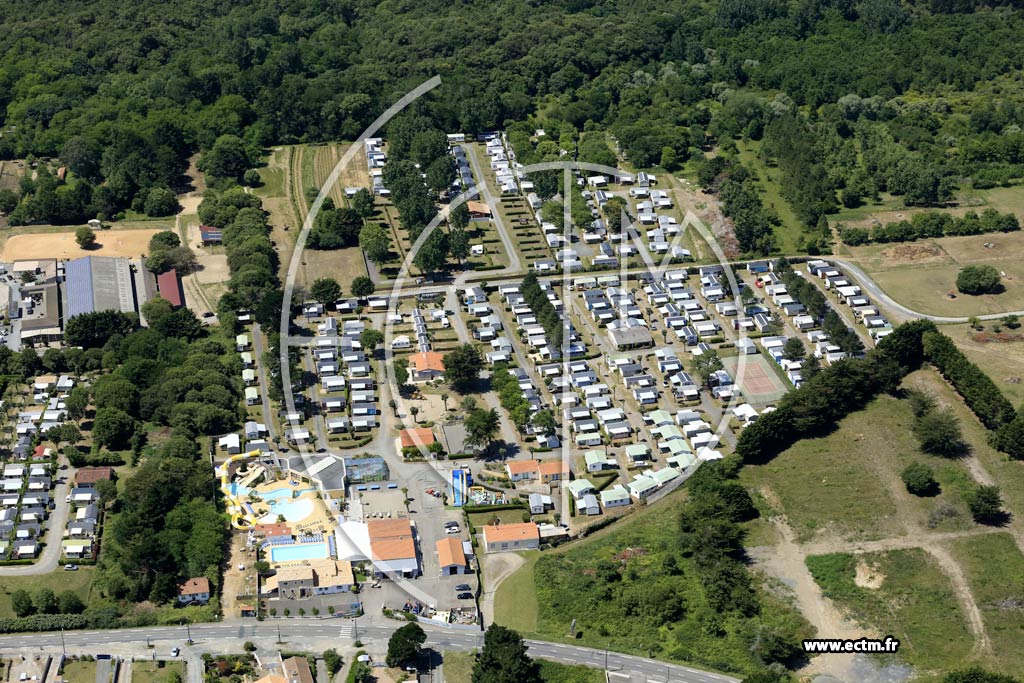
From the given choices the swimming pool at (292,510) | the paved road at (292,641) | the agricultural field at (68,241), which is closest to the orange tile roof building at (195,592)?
the paved road at (292,641)

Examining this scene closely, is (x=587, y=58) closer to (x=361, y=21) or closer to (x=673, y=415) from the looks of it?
(x=361, y=21)

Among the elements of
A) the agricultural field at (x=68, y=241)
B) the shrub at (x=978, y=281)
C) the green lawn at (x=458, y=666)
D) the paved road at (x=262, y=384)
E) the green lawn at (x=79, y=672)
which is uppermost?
the shrub at (x=978, y=281)

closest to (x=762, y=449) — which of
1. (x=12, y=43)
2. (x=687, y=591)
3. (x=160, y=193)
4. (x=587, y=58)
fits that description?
(x=687, y=591)

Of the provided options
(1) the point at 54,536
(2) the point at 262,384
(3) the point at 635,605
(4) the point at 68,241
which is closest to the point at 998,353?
(3) the point at 635,605

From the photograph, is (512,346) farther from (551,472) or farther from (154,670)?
(154,670)

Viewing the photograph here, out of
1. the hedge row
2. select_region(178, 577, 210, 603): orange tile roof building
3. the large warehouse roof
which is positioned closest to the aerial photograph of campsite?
select_region(178, 577, 210, 603): orange tile roof building

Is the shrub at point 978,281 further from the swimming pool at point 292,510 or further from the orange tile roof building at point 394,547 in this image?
the swimming pool at point 292,510
